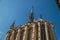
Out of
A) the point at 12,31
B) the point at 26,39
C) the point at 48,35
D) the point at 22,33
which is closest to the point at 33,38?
the point at 26,39

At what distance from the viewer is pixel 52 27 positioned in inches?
1464

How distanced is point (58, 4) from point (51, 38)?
103 feet

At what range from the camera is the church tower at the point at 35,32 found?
33.8 metres

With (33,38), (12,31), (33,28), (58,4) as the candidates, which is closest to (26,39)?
(33,38)

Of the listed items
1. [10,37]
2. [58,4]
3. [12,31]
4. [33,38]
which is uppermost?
[12,31]

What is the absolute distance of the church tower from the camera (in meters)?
33.8

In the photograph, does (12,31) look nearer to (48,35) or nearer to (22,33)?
(22,33)

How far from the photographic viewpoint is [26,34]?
1398 inches

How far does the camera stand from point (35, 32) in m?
34.4

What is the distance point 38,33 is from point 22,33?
6423 millimetres

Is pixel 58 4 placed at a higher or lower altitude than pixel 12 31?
lower

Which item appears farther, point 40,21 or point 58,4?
point 40,21

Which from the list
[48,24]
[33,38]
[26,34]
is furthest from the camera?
[48,24]

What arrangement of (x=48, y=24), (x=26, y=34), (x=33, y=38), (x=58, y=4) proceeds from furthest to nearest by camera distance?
(x=48, y=24) → (x=26, y=34) → (x=33, y=38) → (x=58, y=4)
